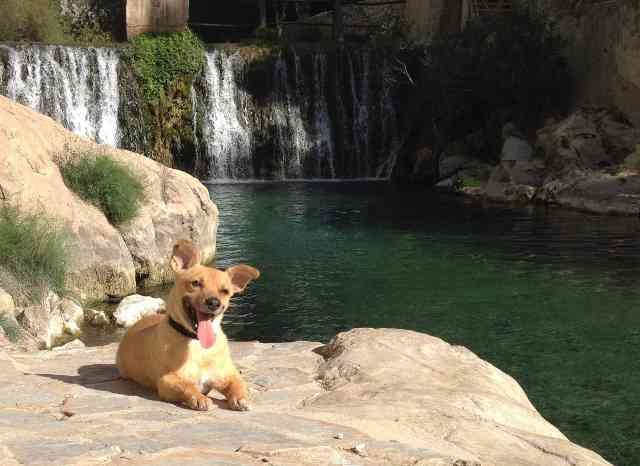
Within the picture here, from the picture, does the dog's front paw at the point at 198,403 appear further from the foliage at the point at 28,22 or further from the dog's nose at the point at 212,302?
the foliage at the point at 28,22

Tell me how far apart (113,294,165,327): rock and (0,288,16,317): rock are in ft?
6.31

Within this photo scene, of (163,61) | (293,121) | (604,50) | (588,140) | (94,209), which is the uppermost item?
(604,50)

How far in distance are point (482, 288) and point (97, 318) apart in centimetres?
508

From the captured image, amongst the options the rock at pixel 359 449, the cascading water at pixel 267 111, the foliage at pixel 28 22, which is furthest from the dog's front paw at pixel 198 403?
the foliage at pixel 28 22

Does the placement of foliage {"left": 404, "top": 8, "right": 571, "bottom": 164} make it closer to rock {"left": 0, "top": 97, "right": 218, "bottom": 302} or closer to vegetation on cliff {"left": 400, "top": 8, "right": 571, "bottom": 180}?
vegetation on cliff {"left": 400, "top": 8, "right": 571, "bottom": 180}

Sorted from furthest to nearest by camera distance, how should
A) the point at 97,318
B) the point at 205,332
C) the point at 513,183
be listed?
the point at 513,183 → the point at 97,318 → the point at 205,332

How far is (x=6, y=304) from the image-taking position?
875 cm

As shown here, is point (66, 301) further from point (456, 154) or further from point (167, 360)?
point (456, 154)

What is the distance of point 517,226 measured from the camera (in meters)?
18.7

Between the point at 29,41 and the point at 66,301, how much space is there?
19567 millimetres

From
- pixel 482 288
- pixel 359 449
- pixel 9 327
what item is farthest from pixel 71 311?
pixel 359 449

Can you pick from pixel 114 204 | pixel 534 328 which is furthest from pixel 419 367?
pixel 114 204

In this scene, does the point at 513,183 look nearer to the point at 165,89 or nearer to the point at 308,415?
the point at 165,89

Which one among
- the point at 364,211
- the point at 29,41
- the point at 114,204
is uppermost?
the point at 29,41
